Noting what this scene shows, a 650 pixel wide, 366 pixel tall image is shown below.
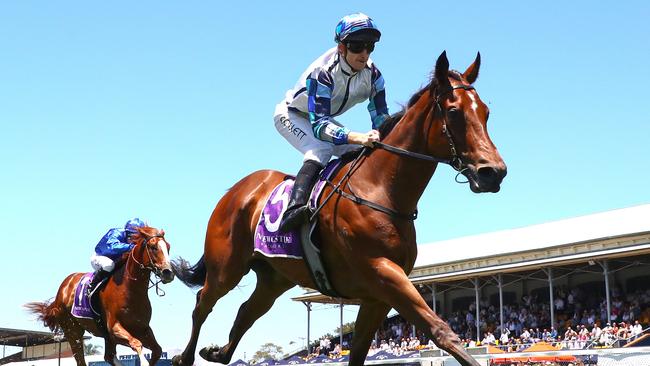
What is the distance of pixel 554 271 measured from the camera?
94.5ft

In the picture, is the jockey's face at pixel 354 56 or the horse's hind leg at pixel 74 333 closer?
the jockey's face at pixel 354 56

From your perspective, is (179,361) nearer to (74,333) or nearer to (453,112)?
(453,112)

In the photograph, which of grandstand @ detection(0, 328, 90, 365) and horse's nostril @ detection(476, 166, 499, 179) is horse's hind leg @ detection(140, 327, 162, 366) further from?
grandstand @ detection(0, 328, 90, 365)

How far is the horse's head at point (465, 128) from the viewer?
18.3 ft

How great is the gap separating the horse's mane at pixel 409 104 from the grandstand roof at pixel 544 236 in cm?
1868

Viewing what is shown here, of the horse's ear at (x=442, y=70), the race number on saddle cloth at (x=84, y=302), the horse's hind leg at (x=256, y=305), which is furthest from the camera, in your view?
the race number on saddle cloth at (x=84, y=302)

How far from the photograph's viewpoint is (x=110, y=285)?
1333cm

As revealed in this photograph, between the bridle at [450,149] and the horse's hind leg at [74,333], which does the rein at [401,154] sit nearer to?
the bridle at [450,149]

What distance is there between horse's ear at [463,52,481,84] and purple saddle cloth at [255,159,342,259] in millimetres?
1290

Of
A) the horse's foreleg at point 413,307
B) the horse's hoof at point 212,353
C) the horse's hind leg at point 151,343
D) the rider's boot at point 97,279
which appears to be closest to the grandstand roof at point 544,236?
the rider's boot at point 97,279

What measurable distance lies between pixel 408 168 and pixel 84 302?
356 inches

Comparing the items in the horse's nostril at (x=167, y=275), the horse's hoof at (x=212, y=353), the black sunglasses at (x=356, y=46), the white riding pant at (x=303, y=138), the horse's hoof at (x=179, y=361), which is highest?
the black sunglasses at (x=356, y=46)

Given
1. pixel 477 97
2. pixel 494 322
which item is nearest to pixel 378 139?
pixel 477 97

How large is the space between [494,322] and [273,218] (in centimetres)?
2406
